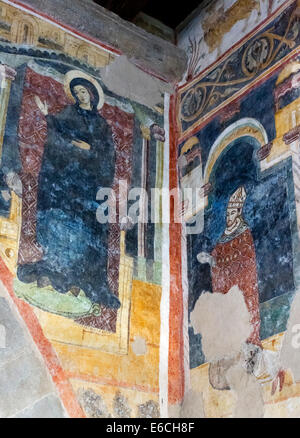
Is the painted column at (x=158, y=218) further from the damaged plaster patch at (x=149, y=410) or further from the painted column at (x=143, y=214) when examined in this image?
the damaged plaster patch at (x=149, y=410)

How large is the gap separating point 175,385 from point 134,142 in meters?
2.24

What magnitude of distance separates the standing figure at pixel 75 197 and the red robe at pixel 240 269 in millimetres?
880

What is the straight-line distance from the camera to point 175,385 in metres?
5.81

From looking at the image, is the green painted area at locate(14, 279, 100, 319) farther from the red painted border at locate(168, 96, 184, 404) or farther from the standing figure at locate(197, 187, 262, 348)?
the standing figure at locate(197, 187, 262, 348)

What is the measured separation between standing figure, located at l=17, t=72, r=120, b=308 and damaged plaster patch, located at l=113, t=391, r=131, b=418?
729 millimetres

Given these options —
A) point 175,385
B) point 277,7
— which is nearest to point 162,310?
point 175,385

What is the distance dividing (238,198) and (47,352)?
1.99m

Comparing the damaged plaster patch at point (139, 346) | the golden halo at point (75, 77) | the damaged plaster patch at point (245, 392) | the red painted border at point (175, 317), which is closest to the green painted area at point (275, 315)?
the damaged plaster patch at point (245, 392)

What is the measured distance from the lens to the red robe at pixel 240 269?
5441mm

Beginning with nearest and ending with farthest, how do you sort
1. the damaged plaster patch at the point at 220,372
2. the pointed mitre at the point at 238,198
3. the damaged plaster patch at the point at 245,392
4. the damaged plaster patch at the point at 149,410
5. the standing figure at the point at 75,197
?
the damaged plaster patch at the point at 245,392 → the damaged plaster patch at the point at 220,372 → the damaged plaster patch at the point at 149,410 → the standing figure at the point at 75,197 → the pointed mitre at the point at 238,198

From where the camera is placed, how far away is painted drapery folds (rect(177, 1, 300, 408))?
534 cm

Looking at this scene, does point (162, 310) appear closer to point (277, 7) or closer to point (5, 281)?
point (5, 281)

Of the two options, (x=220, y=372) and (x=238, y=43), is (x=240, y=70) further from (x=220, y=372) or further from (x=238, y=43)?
(x=220, y=372)

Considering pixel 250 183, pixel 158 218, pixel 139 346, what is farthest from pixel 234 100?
pixel 139 346
